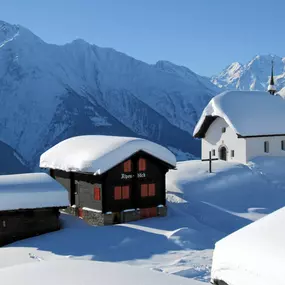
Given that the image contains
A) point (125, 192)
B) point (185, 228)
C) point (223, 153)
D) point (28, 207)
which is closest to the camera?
point (185, 228)

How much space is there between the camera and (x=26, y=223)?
2492 cm

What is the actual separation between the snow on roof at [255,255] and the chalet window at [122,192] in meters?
17.4

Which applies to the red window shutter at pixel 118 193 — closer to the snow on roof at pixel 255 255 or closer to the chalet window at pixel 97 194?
the chalet window at pixel 97 194

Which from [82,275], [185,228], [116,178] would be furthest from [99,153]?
[82,275]

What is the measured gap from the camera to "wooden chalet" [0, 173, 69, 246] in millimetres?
24469

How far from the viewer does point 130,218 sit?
90.6ft

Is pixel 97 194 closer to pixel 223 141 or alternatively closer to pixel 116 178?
pixel 116 178

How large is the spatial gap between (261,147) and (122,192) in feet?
49.0

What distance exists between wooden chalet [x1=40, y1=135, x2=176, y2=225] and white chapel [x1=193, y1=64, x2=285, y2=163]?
11.0 m

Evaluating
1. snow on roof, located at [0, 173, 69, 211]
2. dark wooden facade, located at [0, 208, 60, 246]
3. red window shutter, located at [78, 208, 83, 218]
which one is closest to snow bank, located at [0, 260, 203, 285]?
snow on roof, located at [0, 173, 69, 211]

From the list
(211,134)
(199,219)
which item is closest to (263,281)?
(199,219)

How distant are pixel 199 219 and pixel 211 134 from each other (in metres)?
13.2

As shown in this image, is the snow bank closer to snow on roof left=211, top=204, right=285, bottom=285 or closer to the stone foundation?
snow on roof left=211, top=204, right=285, bottom=285

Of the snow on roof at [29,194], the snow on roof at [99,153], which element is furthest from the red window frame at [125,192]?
the snow on roof at [29,194]
